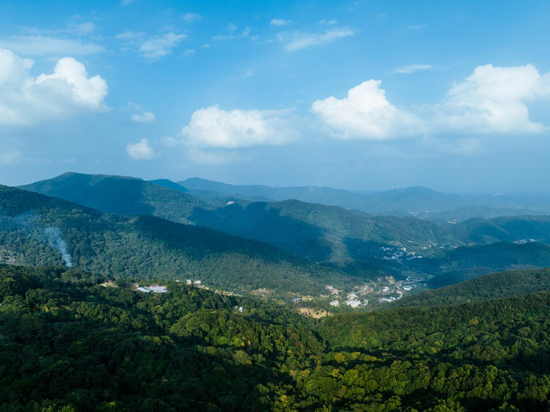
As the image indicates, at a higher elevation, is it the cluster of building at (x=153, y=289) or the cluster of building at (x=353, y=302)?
the cluster of building at (x=153, y=289)

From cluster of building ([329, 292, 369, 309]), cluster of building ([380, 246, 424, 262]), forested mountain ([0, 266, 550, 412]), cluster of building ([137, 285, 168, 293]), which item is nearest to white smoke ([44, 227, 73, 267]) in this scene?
cluster of building ([137, 285, 168, 293])

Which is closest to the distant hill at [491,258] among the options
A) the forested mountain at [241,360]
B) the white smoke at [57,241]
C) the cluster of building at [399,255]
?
the cluster of building at [399,255]

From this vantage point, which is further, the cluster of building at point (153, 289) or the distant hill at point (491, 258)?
the distant hill at point (491, 258)

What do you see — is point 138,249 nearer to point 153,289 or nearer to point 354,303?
point 153,289

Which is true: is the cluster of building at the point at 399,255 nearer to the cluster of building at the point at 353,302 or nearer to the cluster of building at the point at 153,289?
the cluster of building at the point at 353,302

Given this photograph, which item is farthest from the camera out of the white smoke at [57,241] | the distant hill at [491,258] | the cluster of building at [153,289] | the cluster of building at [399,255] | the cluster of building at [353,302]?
the cluster of building at [399,255]

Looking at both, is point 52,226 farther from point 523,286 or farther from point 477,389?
point 523,286

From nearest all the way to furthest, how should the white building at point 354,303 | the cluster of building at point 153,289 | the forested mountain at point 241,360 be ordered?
the forested mountain at point 241,360
the cluster of building at point 153,289
the white building at point 354,303
